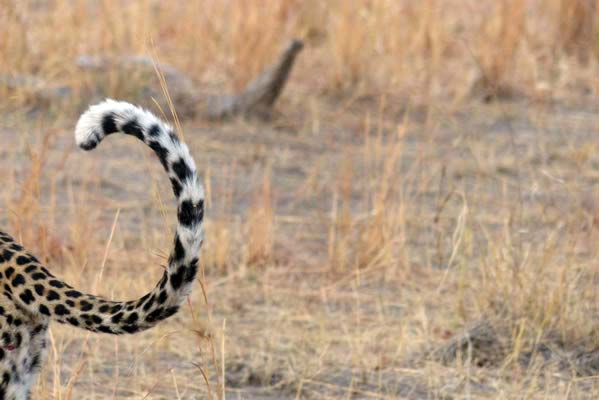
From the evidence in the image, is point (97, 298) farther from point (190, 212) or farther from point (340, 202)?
point (340, 202)

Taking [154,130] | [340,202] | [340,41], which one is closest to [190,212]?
[154,130]

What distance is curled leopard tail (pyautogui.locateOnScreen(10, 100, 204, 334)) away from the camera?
3016mm

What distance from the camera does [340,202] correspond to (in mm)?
7680

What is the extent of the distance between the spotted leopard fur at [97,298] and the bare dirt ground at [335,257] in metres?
0.46

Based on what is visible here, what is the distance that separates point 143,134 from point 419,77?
290 inches

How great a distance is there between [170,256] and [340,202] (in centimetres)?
462

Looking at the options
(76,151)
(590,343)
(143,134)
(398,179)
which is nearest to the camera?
(143,134)

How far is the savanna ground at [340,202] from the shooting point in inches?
204

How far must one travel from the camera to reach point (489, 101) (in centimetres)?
994

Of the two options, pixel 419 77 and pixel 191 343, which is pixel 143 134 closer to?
pixel 191 343

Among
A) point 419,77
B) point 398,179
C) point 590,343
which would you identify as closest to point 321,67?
point 419,77

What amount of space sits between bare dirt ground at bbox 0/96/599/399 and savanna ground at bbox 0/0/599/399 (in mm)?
16

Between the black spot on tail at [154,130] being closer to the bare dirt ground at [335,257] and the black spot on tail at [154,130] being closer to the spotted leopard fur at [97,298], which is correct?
the spotted leopard fur at [97,298]

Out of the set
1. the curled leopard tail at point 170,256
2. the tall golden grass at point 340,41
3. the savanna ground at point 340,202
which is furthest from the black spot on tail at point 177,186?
the tall golden grass at point 340,41
